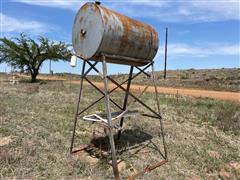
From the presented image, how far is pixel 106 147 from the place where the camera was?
21.9 ft

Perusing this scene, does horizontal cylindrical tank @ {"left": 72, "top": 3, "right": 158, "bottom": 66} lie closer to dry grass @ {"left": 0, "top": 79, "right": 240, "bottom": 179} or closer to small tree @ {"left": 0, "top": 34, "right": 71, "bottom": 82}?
dry grass @ {"left": 0, "top": 79, "right": 240, "bottom": 179}

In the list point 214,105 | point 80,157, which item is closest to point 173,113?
point 214,105

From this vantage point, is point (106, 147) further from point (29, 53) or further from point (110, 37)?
point (29, 53)

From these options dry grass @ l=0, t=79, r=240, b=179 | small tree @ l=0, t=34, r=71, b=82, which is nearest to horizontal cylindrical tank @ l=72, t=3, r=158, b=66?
dry grass @ l=0, t=79, r=240, b=179

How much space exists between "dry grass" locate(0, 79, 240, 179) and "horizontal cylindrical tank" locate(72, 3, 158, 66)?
221 centimetres

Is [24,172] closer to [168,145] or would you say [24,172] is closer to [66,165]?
[66,165]

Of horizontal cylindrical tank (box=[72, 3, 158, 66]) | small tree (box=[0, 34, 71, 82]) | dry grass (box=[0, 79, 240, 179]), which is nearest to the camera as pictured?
dry grass (box=[0, 79, 240, 179])

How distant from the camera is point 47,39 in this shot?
29641mm

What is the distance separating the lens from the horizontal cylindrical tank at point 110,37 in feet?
17.4

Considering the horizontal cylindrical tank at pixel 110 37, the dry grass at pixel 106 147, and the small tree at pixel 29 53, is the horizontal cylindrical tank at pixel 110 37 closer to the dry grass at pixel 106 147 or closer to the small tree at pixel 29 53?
the dry grass at pixel 106 147

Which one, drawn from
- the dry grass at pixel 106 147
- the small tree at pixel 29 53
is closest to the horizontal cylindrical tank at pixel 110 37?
the dry grass at pixel 106 147

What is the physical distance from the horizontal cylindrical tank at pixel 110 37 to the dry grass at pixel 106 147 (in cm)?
221

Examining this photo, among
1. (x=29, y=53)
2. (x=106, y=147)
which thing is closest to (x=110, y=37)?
(x=106, y=147)

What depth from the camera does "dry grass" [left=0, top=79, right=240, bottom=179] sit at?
5.20 m
